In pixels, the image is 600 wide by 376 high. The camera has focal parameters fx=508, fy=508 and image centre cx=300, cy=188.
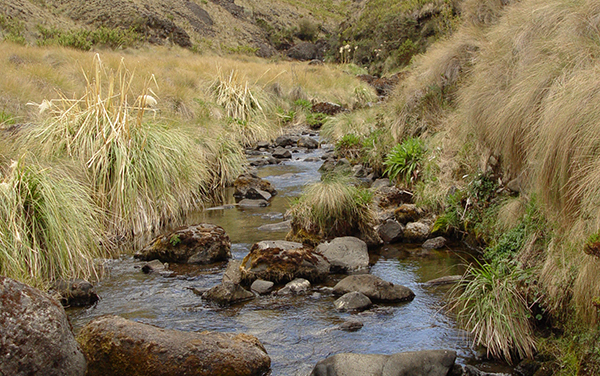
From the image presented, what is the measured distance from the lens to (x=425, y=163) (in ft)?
26.3

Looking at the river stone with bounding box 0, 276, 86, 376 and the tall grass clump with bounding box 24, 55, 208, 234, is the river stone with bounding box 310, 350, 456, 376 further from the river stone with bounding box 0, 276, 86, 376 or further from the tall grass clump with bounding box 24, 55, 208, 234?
the tall grass clump with bounding box 24, 55, 208, 234

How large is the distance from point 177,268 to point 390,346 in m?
2.77

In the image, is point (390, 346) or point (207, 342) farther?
point (390, 346)

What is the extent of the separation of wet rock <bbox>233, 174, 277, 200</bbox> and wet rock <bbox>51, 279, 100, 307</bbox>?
14.3 feet

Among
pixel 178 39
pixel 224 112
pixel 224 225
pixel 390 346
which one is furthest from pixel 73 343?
pixel 178 39

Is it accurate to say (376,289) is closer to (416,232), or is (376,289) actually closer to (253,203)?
(416,232)

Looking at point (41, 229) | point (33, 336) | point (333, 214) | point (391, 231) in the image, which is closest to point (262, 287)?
point (333, 214)

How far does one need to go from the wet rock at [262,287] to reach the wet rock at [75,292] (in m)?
1.48

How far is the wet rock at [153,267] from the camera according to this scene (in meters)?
5.56

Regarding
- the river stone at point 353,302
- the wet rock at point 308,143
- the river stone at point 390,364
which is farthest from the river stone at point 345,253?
the wet rock at point 308,143

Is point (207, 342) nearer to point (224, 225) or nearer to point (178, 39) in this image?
point (224, 225)

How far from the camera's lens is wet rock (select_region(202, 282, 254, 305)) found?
4750 mm

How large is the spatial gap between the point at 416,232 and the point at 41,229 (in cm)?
432

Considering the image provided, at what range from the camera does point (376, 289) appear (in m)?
4.80
